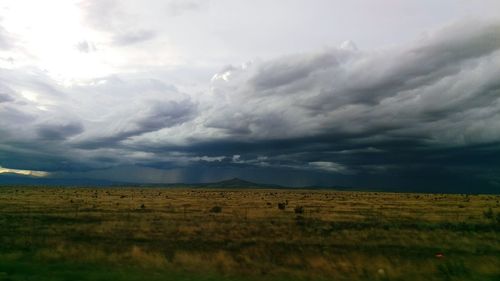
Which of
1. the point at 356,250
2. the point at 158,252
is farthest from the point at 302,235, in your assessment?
the point at 158,252

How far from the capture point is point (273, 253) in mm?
23969

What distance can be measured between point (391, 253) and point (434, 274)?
6242 millimetres

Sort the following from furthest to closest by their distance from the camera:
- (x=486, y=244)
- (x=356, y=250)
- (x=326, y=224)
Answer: (x=326, y=224), (x=486, y=244), (x=356, y=250)

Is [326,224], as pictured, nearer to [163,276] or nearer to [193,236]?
[193,236]

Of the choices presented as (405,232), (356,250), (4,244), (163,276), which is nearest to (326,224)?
(405,232)

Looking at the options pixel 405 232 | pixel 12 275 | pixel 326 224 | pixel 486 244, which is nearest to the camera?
pixel 12 275

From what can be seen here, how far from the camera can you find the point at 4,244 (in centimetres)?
2572

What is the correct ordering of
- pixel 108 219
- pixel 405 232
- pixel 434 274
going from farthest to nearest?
pixel 108 219 < pixel 405 232 < pixel 434 274

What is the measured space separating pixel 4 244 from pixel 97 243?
5752 millimetres

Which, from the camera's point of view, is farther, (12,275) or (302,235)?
(302,235)

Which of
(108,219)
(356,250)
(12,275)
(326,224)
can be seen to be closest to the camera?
(12,275)

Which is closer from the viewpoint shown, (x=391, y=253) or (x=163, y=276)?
(x=163, y=276)

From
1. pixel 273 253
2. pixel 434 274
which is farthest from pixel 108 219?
pixel 434 274

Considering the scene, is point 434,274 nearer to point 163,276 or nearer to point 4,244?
point 163,276
